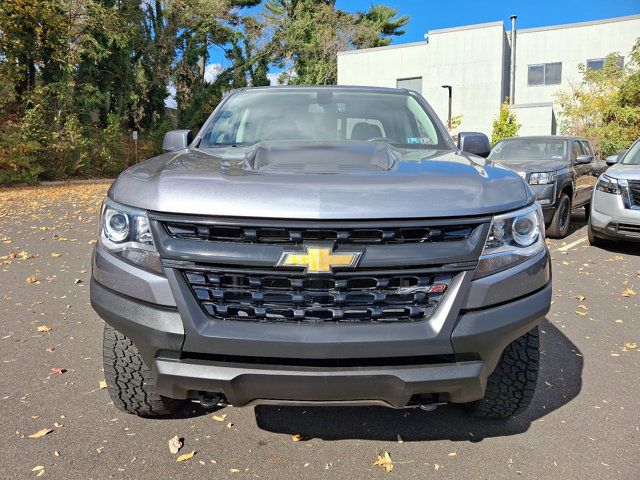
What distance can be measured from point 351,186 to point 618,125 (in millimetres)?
21634

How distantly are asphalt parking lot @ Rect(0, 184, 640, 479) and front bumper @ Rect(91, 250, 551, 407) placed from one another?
22.5 inches

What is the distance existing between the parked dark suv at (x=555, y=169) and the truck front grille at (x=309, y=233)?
19.6ft

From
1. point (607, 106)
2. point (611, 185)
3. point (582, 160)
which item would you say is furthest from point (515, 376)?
point (607, 106)

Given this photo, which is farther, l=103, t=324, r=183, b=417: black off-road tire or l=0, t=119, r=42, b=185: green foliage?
l=0, t=119, r=42, b=185: green foliage

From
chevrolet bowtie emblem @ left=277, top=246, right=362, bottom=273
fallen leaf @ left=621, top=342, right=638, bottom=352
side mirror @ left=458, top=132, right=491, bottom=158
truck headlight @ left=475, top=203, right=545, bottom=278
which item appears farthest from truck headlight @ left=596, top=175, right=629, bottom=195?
chevrolet bowtie emblem @ left=277, top=246, right=362, bottom=273

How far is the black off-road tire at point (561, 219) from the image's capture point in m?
7.96

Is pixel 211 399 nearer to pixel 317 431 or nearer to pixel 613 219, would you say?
pixel 317 431

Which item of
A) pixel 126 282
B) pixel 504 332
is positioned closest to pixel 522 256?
pixel 504 332

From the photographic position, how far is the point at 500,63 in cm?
2541

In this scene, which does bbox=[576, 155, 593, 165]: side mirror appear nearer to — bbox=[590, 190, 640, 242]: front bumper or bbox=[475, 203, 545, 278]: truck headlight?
bbox=[590, 190, 640, 242]: front bumper

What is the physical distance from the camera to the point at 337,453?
243cm

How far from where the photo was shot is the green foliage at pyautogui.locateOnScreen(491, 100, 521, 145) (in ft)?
78.9

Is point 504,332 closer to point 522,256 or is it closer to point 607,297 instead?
point 522,256

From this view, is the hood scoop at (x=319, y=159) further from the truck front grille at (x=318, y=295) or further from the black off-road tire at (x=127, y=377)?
the black off-road tire at (x=127, y=377)
